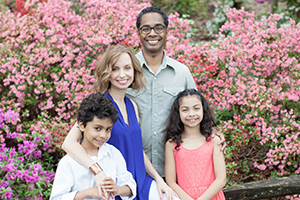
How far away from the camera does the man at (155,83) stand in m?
2.53

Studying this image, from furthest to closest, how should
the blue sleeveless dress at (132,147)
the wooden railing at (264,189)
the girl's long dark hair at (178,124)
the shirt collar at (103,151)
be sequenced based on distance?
the wooden railing at (264,189)
the girl's long dark hair at (178,124)
the blue sleeveless dress at (132,147)
the shirt collar at (103,151)

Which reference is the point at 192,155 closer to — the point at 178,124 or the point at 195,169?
the point at 195,169

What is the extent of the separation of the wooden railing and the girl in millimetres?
444

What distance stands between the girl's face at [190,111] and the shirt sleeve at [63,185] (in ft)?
3.03

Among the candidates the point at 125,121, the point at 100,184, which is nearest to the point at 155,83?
the point at 125,121

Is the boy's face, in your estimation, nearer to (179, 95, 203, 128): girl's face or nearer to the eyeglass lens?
(179, 95, 203, 128): girl's face

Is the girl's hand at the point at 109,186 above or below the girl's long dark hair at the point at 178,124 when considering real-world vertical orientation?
below

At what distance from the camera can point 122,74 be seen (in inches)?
87.5

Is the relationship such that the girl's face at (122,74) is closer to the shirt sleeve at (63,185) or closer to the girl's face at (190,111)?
the girl's face at (190,111)

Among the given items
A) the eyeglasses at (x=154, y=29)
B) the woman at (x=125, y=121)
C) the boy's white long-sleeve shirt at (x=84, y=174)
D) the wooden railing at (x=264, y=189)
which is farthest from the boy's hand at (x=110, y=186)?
the wooden railing at (x=264, y=189)

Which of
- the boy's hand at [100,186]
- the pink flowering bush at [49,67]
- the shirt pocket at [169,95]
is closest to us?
the boy's hand at [100,186]

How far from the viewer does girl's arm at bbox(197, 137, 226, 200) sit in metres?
2.40

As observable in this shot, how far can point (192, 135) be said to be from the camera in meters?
2.55

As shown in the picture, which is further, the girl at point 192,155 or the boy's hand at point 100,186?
the girl at point 192,155
